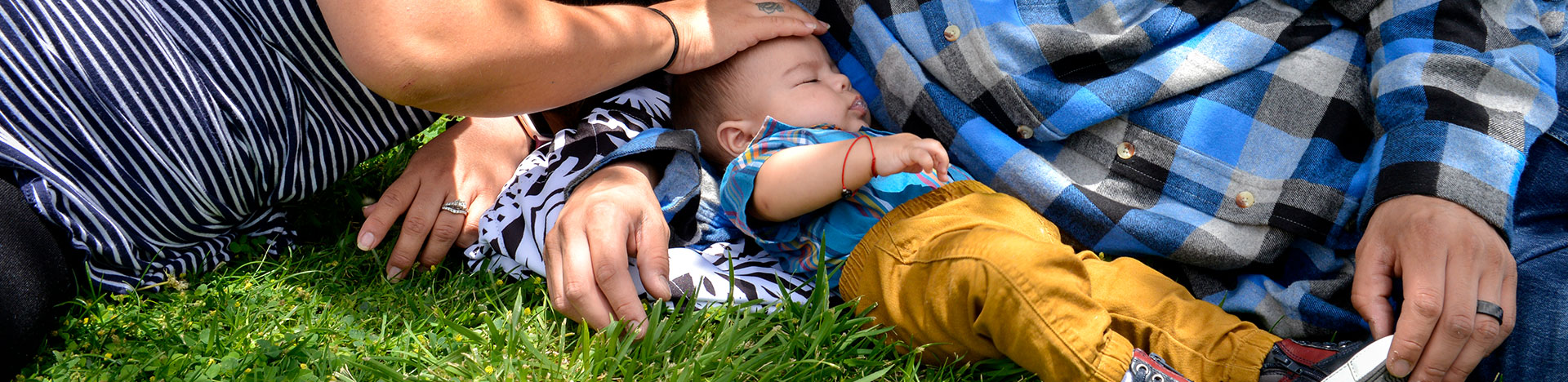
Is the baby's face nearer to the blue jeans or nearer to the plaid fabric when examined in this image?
the plaid fabric

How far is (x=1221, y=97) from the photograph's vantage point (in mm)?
1913

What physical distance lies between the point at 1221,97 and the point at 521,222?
1388 millimetres

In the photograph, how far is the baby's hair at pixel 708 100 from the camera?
7.25ft

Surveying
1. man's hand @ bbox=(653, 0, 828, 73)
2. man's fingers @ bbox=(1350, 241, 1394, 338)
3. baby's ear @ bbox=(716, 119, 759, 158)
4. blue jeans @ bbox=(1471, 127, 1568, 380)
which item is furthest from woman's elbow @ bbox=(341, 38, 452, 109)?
blue jeans @ bbox=(1471, 127, 1568, 380)

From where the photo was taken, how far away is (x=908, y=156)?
1.71m

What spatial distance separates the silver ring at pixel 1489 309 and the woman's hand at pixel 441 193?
1.79 meters

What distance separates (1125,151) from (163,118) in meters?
1.80

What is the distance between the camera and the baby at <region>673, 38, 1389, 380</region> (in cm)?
158

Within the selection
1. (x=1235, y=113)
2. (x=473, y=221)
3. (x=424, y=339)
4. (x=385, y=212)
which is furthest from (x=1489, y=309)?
(x=385, y=212)

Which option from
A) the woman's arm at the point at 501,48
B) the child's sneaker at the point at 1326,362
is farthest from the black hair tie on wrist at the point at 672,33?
the child's sneaker at the point at 1326,362

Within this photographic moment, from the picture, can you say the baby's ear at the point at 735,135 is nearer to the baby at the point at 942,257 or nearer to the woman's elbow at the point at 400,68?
the baby at the point at 942,257

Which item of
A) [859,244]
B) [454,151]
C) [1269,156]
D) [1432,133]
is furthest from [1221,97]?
[454,151]

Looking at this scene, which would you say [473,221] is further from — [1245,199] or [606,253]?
[1245,199]

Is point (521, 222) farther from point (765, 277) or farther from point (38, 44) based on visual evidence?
point (38, 44)
